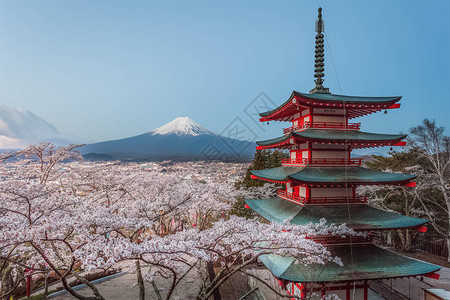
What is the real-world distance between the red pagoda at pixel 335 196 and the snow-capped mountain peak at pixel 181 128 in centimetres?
4530

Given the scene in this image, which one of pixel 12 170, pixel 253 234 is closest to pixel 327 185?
pixel 253 234

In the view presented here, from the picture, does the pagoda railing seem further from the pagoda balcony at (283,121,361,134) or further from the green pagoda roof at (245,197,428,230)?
the pagoda balcony at (283,121,361,134)

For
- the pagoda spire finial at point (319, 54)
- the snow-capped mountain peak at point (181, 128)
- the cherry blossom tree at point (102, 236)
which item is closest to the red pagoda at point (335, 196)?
the pagoda spire finial at point (319, 54)

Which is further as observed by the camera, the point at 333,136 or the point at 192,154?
the point at 192,154

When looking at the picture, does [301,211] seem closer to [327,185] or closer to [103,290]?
[327,185]

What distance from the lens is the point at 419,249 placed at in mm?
17000

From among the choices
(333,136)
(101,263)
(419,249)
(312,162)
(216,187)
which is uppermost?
(333,136)

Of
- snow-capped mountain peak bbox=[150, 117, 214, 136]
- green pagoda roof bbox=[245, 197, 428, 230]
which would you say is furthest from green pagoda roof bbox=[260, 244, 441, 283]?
snow-capped mountain peak bbox=[150, 117, 214, 136]

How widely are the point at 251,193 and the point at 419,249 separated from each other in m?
12.6

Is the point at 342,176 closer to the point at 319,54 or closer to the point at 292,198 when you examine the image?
the point at 292,198

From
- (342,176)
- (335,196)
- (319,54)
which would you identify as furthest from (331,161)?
(319,54)

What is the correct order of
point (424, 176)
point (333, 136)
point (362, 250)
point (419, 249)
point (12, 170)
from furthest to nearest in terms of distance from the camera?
point (419, 249) → point (424, 176) → point (12, 170) → point (333, 136) → point (362, 250)

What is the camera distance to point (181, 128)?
60656 millimetres

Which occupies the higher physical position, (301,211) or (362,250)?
(301,211)
